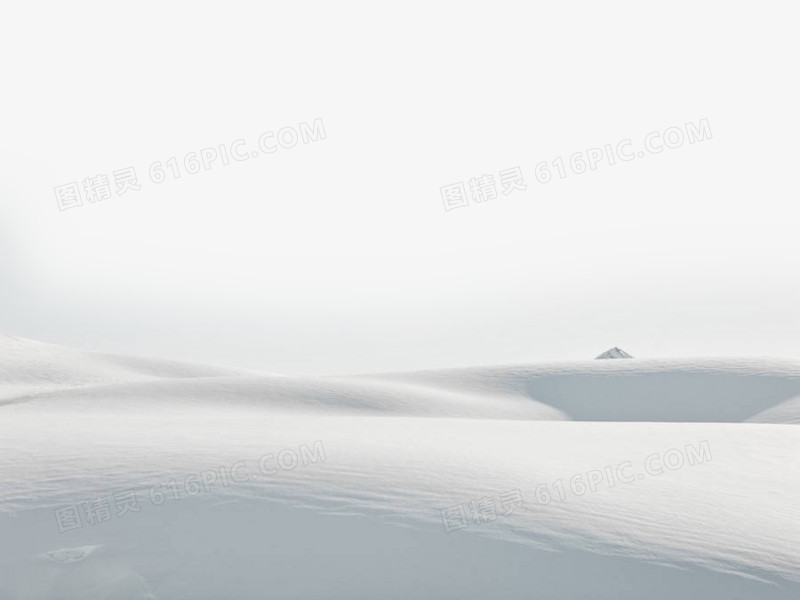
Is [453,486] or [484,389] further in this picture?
[484,389]

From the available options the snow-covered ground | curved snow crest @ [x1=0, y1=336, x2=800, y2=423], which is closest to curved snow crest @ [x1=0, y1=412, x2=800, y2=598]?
the snow-covered ground

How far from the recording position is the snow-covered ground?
716cm

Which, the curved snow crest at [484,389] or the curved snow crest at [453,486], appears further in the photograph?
the curved snow crest at [484,389]

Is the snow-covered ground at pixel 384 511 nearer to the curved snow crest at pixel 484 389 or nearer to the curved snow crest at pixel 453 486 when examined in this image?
the curved snow crest at pixel 453 486

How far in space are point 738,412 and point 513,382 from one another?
6762 millimetres

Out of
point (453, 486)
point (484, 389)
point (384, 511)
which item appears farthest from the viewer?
point (484, 389)

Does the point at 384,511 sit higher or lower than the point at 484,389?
higher

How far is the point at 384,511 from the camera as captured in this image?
26.7 feet

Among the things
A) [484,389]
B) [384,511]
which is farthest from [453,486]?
[484,389]

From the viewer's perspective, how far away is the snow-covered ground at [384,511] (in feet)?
23.5

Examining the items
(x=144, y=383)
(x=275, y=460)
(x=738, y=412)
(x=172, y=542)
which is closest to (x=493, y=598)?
(x=172, y=542)

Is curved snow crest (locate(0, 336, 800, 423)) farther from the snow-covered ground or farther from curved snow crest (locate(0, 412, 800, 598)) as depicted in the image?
curved snow crest (locate(0, 412, 800, 598))

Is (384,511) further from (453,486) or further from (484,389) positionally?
(484,389)

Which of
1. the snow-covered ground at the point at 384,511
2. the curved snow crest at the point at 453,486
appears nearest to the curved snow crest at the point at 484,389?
the snow-covered ground at the point at 384,511
